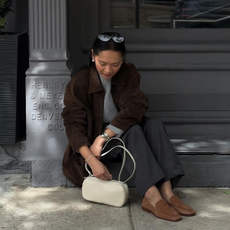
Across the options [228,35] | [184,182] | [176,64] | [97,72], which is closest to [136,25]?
[176,64]

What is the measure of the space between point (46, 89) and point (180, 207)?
4.55ft

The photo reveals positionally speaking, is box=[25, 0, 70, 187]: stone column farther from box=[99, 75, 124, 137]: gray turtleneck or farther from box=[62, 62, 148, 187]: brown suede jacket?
box=[99, 75, 124, 137]: gray turtleneck

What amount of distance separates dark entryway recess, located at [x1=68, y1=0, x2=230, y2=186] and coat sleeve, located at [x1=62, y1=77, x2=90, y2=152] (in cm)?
97

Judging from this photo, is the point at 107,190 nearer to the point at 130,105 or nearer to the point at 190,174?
the point at 130,105

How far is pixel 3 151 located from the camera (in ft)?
15.6

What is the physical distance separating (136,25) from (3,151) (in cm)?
166

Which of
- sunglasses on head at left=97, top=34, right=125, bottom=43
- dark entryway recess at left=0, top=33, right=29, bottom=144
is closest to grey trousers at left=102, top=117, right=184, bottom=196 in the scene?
sunglasses on head at left=97, top=34, right=125, bottom=43

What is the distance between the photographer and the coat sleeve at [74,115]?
13.5 ft

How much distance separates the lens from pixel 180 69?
5.20 metres

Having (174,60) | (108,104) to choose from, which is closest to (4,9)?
(108,104)

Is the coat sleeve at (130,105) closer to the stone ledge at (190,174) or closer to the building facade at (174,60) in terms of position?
the stone ledge at (190,174)

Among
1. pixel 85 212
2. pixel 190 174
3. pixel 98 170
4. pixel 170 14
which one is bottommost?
pixel 85 212

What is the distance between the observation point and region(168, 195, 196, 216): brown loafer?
3.93m

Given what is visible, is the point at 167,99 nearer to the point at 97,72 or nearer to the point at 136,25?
the point at 136,25
